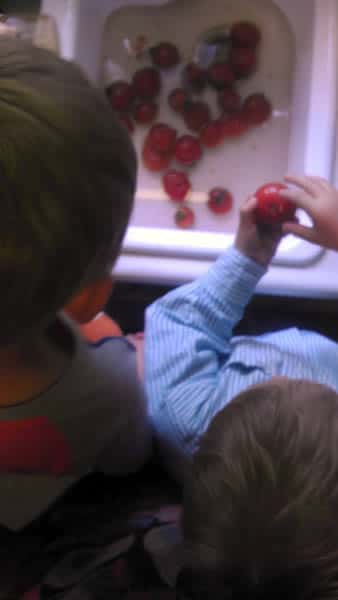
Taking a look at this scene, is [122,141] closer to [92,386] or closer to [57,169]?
[57,169]

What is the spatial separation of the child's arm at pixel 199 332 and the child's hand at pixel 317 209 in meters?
0.04

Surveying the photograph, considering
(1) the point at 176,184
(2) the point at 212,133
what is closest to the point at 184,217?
(1) the point at 176,184

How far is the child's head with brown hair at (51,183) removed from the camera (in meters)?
0.29

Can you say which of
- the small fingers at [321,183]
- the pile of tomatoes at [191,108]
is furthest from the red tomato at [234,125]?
the small fingers at [321,183]

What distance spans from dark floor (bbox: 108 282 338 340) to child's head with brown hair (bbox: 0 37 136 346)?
2.10 ft

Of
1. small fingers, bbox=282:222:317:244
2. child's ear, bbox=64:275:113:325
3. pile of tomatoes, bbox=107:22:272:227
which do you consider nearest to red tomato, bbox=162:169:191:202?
pile of tomatoes, bbox=107:22:272:227

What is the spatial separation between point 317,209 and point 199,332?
23 centimetres

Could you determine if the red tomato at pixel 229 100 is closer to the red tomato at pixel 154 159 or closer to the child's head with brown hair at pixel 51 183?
the red tomato at pixel 154 159

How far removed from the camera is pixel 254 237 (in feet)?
2.33

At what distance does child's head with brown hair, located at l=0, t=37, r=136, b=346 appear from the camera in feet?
0.96

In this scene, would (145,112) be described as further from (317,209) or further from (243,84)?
(317,209)

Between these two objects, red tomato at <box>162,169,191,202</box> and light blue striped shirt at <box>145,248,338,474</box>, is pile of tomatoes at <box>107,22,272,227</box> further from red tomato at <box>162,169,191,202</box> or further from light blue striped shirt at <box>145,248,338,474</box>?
light blue striped shirt at <box>145,248,338,474</box>

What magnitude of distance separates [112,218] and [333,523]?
0.28m

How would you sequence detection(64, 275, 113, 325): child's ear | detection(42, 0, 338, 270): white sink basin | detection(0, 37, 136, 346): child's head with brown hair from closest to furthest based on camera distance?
detection(0, 37, 136, 346): child's head with brown hair < detection(64, 275, 113, 325): child's ear < detection(42, 0, 338, 270): white sink basin
